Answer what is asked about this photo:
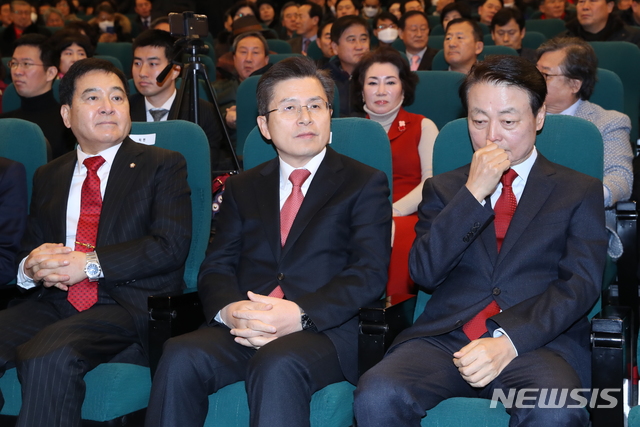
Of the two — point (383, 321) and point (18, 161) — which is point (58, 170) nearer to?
point (18, 161)

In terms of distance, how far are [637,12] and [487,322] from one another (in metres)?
5.18

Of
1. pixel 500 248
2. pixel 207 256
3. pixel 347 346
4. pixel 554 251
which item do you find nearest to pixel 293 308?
pixel 347 346

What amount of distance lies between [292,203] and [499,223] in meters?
0.62

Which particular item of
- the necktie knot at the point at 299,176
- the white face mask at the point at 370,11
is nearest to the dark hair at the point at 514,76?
the necktie knot at the point at 299,176

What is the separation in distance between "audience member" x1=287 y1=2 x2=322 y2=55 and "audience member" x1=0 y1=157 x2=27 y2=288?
4.85 m

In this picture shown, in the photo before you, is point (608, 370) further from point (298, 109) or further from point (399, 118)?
point (399, 118)

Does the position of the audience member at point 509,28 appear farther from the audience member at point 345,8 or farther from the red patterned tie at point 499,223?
the red patterned tie at point 499,223

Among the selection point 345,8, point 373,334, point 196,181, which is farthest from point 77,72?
point 345,8

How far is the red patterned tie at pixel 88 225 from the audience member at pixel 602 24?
13.2ft

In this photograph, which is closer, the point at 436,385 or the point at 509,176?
the point at 436,385

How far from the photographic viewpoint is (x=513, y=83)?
1973 millimetres

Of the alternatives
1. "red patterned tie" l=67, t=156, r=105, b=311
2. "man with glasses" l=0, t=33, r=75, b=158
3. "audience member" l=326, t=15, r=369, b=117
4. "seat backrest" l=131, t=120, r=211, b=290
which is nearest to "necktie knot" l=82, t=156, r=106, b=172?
"red patterned tie" l=67, t=156, r=105, b=311

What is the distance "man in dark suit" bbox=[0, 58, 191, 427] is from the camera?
2.13m

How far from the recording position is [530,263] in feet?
6.27
